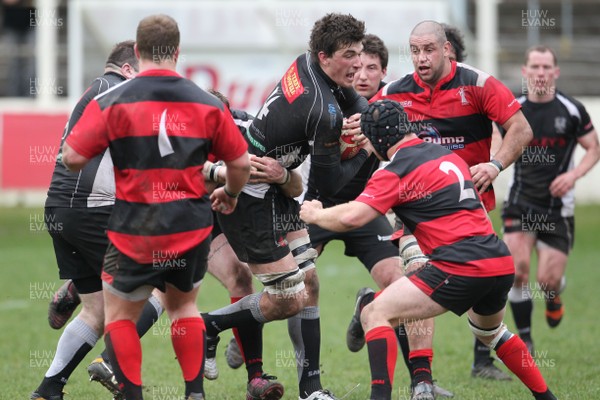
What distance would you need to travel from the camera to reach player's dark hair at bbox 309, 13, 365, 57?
20.6ft

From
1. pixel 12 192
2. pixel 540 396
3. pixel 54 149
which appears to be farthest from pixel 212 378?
pixel 12 192

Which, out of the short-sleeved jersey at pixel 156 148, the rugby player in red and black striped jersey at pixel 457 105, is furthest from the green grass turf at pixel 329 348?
the short-sleeved jersey at pixel 156 148

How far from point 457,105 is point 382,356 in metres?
2.15

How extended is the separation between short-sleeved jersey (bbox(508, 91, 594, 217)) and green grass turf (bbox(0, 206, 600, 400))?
1295 millimetres

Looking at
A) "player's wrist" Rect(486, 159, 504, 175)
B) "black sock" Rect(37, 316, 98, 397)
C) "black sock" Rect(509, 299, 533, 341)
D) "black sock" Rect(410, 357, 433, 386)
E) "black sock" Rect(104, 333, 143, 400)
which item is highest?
"player's wrist" Rect(486, 159, 504, 175)

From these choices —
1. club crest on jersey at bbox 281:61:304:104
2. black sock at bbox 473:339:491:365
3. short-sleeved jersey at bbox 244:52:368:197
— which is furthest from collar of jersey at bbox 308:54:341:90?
black sock at bbox 473:339:491:365

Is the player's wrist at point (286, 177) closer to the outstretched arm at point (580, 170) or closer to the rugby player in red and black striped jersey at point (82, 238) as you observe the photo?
the rugby player in red and black striped jersey at point (82, 238)

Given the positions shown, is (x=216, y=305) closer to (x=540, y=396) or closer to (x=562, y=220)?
(x=562, y=220)

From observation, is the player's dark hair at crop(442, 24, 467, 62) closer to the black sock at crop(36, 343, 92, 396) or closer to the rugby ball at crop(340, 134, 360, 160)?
the rugby ball at crop(340, 134, 360, 160)

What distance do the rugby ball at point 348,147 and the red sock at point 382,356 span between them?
1.32 metres

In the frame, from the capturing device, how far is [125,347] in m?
5.40

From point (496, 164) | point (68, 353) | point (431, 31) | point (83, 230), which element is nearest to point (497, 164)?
point (496, 164)

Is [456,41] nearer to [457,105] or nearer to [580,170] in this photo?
[457,105]

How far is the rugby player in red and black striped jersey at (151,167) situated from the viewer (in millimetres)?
5215
